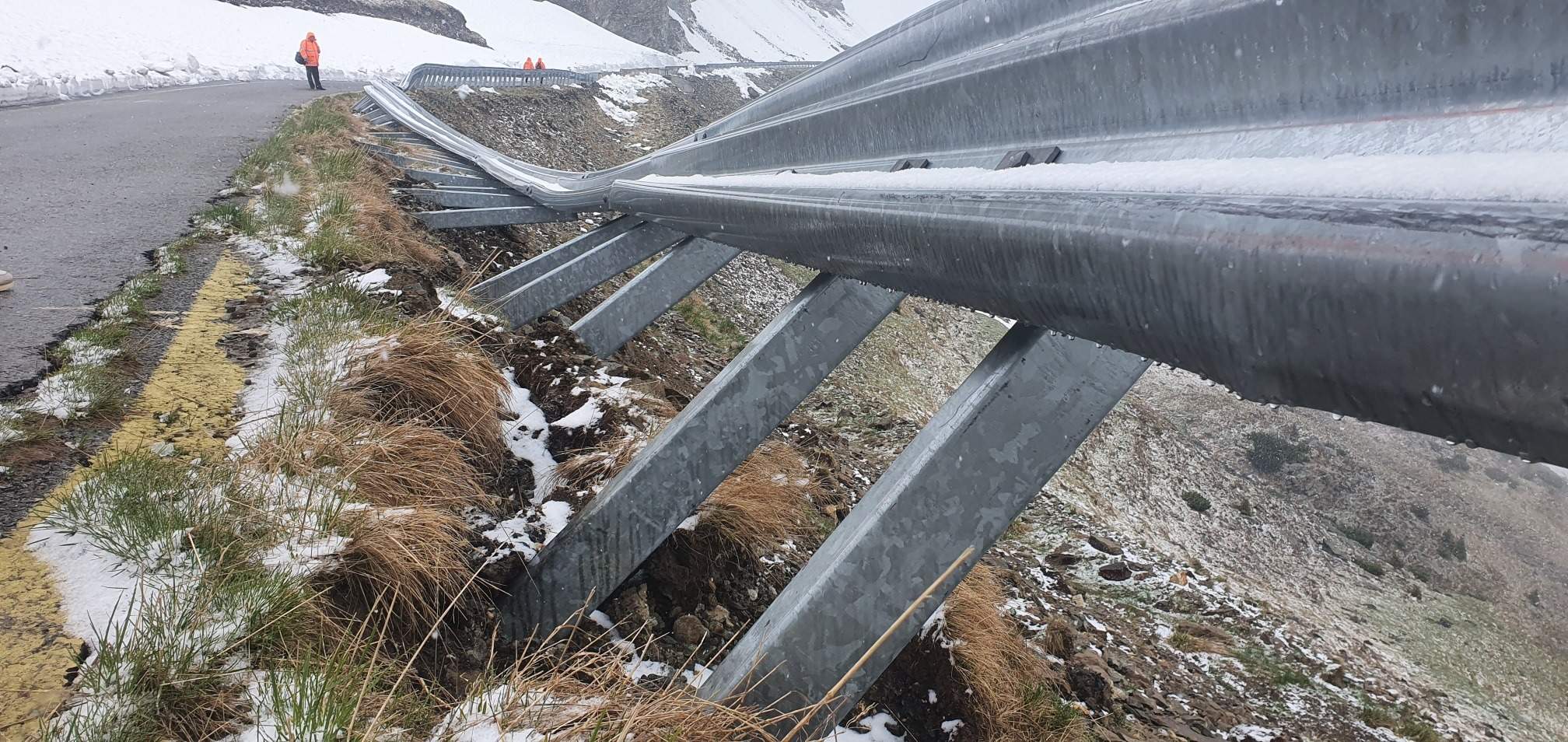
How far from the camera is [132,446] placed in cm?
232

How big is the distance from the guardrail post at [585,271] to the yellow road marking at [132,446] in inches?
53.3

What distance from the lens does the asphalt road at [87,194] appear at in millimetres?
3377

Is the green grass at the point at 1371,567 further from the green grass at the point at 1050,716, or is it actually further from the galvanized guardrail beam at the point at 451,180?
the galvanized guardrail beam at the point at 451,180

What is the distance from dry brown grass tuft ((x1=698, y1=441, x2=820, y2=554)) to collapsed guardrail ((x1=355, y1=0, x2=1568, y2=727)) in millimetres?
707

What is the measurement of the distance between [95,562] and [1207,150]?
2497mm

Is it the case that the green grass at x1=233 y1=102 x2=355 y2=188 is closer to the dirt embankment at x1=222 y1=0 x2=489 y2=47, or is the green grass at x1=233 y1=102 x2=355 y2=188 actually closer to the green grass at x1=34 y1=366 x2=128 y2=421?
the green grass at x1=34 y1=366 x2=128 y2=421

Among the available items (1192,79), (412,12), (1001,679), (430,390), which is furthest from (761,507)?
(412,12)

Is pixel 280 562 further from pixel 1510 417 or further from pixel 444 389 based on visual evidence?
pixel 1510 417

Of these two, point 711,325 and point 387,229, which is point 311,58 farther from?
point 387,229

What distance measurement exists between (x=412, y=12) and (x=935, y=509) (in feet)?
149

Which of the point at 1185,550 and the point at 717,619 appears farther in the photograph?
the point at 1185,550

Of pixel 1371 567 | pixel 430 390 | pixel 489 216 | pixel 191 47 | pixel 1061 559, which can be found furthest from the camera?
pixel 191 47

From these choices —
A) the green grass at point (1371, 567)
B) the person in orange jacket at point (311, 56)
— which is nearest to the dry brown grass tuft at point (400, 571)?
the person in orange jacket at point (311, 56)

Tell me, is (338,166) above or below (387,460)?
above
